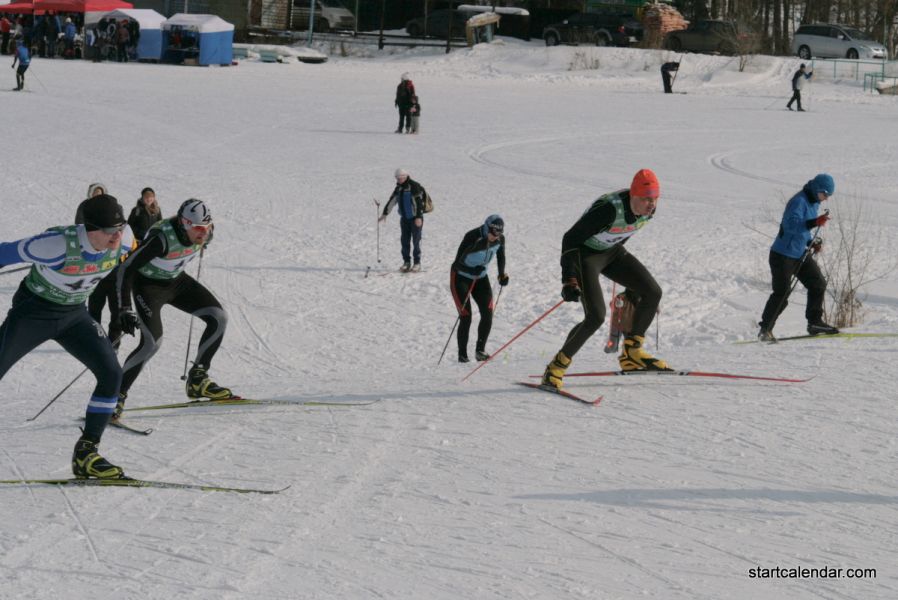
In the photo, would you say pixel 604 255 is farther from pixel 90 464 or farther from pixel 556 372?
pixel 90 464

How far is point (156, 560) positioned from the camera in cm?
511

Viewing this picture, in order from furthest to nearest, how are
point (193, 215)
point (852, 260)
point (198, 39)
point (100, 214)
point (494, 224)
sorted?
point (198, 39), point (852, 260), point (494, 224), point (193, 215), point (100, 214)

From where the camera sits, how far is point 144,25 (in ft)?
134

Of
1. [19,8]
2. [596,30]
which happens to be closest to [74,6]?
[19,8]

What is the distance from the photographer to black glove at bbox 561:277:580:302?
7305 mm

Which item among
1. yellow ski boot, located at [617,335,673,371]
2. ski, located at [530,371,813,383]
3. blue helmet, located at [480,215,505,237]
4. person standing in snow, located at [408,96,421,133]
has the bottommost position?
ski, located at [530,371,813,383]

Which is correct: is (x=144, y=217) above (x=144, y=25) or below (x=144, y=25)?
below

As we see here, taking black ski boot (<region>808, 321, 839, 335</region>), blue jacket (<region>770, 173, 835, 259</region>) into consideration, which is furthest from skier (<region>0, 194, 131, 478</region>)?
black ski boot (<region>808, 321, 839, 335</region>)

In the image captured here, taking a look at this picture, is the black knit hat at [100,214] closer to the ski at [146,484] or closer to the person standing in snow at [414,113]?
the ski at [146,484]

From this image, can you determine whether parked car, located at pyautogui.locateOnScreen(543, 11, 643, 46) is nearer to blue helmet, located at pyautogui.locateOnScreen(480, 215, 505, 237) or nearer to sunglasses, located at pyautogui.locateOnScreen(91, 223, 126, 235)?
blue helmet, located at pyautogui.locateOnScreen(480, 215, 505, 237)

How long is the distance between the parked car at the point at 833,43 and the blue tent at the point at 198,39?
21.1m

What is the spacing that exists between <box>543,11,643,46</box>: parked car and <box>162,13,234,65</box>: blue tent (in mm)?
13138

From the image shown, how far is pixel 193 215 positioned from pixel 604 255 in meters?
2.61

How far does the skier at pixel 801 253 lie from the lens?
1008 centimetres
